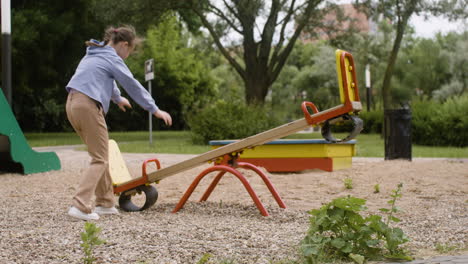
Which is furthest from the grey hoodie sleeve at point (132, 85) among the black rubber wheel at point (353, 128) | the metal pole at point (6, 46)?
the metal pole at point (6, 46)

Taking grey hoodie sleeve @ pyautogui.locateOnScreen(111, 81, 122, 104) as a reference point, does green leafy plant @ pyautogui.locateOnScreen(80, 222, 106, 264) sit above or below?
below

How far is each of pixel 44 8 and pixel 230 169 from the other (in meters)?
17.7

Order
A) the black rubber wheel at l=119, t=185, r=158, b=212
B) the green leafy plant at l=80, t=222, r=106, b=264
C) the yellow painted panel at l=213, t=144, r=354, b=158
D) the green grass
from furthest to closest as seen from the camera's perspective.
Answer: the green grass → the yellow painted panel at l=213, t=144, r=354, b=158 → the black rubber wheel at l=119, t=185, r=158, b=212 → the green leafy plant at l=80, t=222, r=106, b=264

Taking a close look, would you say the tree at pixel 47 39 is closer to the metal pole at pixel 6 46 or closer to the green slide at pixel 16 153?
the metal pole at pixel 6 46

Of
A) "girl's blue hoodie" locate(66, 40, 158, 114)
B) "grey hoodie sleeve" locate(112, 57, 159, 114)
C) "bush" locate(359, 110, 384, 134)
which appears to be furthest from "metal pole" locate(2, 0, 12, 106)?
"bush" locate(359, 110, 384, 134)

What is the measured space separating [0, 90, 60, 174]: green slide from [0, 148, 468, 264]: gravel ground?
439 mm

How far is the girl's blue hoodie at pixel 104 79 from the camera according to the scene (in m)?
4.25

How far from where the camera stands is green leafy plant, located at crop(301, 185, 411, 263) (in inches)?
120

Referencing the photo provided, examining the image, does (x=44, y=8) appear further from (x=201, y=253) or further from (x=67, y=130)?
(x=201, y=253)

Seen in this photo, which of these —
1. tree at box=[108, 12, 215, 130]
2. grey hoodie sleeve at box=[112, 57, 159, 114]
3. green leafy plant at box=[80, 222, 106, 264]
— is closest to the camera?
green leafy plant at box=[80, 222, 106, 264]

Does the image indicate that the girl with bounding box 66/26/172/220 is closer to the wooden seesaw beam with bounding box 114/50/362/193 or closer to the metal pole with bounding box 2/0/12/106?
the wooden seesaw beam with bounding box 114/50/362/193

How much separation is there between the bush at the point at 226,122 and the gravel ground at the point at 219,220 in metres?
8.08

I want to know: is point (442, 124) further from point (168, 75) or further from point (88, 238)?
point (168, 75)

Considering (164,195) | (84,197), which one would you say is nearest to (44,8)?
(164,195)
